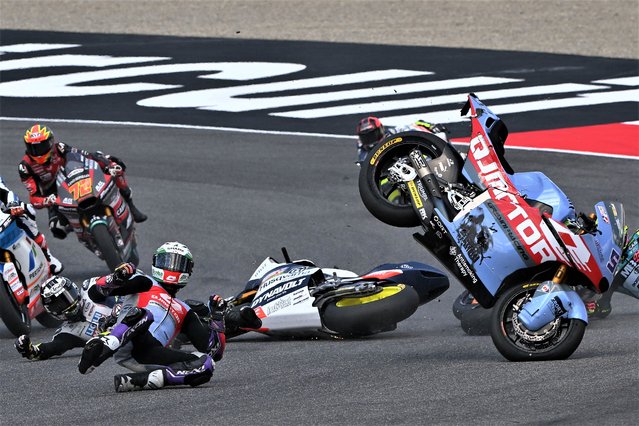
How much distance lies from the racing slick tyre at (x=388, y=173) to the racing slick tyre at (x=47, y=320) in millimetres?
3458

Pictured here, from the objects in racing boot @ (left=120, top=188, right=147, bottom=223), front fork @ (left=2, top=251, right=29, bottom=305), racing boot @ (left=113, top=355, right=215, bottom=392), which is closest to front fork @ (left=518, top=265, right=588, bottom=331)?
racing boot @ (left=113, top=355, right=215, bottom=392)

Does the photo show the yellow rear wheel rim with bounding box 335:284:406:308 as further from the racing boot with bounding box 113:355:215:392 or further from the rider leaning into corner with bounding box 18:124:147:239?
the rider leaning into corner with bounding box 18:124:147:239

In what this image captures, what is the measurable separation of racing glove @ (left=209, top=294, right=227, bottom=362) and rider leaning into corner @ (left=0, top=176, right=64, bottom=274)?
3.05 m

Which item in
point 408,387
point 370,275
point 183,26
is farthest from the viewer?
point 183,26

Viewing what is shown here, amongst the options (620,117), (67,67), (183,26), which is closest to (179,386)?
(620,117)

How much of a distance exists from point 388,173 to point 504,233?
3.87 ft

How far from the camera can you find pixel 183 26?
27938 millimetres

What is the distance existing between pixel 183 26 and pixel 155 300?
1898 cm

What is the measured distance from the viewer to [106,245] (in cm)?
1420

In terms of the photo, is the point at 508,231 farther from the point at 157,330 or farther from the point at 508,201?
the point at 157,330

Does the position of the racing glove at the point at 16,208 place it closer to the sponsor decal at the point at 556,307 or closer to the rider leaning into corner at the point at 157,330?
the rider leaning into corner at the point at 157,330

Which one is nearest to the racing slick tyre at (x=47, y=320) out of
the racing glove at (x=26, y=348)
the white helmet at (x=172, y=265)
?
the racing glove at (x=26, y=348)

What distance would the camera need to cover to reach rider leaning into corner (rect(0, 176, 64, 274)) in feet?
40.7

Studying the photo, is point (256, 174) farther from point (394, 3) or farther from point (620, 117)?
point (394, 3)
